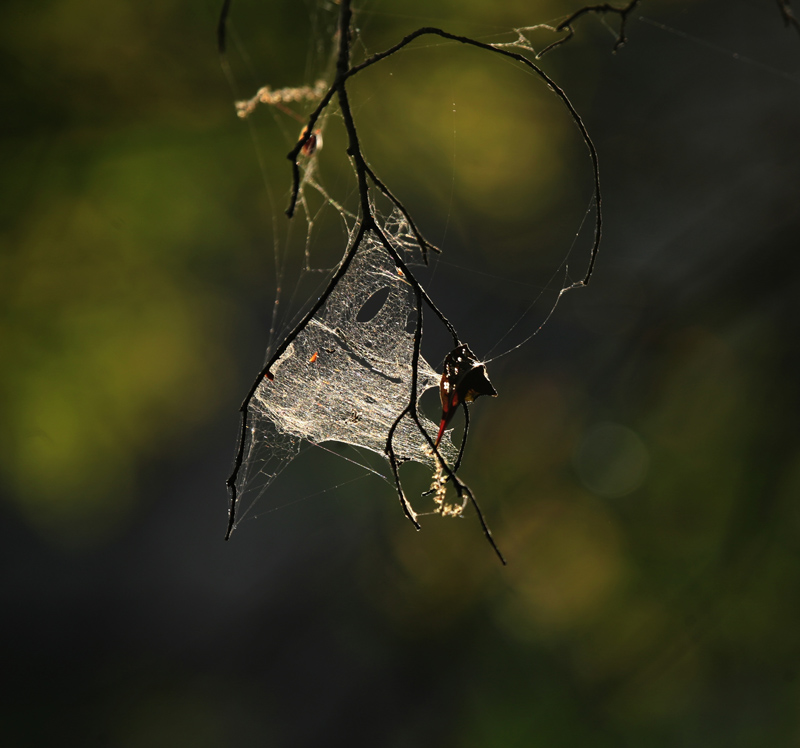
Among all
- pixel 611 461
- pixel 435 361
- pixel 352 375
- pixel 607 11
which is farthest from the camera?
pixel 435 361

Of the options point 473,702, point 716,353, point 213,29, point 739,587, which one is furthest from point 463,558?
point 213,29

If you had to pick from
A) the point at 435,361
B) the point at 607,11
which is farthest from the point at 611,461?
the point at 607,11

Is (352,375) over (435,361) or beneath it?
over

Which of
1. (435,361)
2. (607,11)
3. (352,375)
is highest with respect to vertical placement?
(607,11)

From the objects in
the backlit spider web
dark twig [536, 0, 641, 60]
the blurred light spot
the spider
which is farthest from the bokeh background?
the spider

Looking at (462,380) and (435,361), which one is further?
(435,361)

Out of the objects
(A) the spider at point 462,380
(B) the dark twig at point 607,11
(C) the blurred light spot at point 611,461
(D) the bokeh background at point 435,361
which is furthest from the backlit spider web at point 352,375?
(C) the blurred light spot at point 611,461

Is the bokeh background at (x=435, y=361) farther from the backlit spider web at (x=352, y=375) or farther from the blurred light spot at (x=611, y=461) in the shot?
the backlit spider web at (x=352, y=375)

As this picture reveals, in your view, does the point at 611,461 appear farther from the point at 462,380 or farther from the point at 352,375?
the point at 462,380
